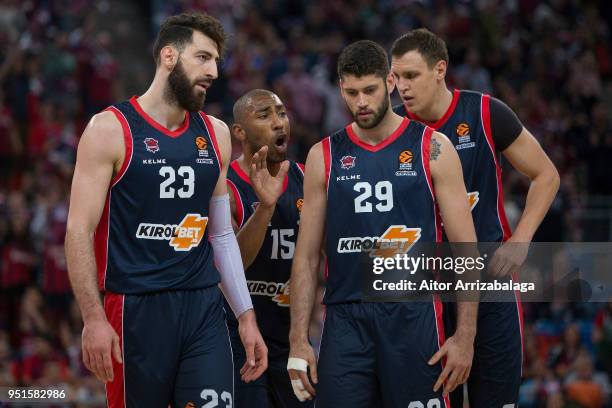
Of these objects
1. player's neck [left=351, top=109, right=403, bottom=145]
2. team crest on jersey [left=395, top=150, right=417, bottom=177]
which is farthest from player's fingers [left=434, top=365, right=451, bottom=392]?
player's neck [left=351, top=109, right=403, bottom=145]

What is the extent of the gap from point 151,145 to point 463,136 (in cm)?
204

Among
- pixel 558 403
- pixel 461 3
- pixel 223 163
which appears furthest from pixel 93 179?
pixel 461 3

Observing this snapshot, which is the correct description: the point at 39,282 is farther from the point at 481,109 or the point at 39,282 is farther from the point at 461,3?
the point at 461,3

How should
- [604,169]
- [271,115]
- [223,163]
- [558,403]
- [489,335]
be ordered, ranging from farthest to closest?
1. [604,169]
2. [558,403]
3. [271,115]
4. [489,335]
5. [223,163]

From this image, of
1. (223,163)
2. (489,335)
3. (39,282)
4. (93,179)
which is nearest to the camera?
(93,179)

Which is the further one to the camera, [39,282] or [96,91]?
[96,91]

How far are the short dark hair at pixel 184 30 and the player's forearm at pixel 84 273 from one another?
1.19 metres

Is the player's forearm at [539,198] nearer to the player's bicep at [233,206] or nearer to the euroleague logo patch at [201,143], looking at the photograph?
the player's bicep at [233,206]

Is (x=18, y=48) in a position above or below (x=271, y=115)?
above

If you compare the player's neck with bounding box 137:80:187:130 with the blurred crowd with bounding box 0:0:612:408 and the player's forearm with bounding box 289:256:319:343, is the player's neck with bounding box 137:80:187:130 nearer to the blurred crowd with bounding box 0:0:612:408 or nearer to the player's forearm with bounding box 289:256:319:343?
the player's forearm with bounding box 289:256:319:343

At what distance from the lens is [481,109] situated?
6656 millimetres

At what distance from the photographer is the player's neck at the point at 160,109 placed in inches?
230

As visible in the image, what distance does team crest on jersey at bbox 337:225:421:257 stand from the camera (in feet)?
19.2

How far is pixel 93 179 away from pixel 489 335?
2609 millimetres
